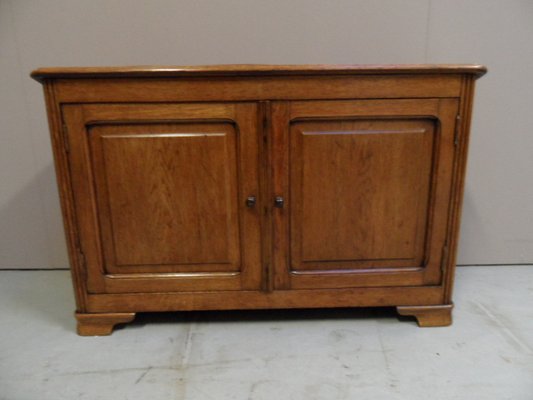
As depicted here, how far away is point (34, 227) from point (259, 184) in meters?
1.26

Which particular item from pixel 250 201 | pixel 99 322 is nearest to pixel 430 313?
pixel 250 201

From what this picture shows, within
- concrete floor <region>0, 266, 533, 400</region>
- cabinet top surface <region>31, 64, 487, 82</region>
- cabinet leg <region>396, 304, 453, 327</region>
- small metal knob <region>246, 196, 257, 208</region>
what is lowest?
concrete floor <region>0, 266, 533, 400</region>

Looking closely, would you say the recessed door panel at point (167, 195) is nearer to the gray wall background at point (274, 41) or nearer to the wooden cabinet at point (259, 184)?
the wooden cabinet at point (259, 184)

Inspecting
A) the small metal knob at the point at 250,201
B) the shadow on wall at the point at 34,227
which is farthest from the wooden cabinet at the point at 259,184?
the shadow on wall at the point at 34,227

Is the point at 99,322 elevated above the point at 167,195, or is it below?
below

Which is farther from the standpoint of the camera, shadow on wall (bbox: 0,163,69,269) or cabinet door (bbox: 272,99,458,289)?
shadow on wall (bbox: 0,163,69,269)

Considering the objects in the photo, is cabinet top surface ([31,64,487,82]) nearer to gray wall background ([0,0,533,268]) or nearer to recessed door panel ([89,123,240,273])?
recessed door panel ([89,123,240,273])

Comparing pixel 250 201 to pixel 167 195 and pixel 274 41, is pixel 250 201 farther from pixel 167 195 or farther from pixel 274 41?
pixel 274 41

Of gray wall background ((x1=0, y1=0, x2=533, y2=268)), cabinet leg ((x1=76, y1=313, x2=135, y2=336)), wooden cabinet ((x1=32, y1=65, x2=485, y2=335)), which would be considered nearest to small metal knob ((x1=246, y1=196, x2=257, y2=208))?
wooden cabinet ((x1=32, y1=65, x2=485, y2=335))

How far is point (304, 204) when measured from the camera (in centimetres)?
124

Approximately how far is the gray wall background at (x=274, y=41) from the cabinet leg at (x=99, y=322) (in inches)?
32.8

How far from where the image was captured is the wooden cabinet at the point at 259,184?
3.74ft

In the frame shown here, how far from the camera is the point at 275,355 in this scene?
1206 mm

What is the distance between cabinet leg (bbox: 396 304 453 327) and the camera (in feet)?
4.32
